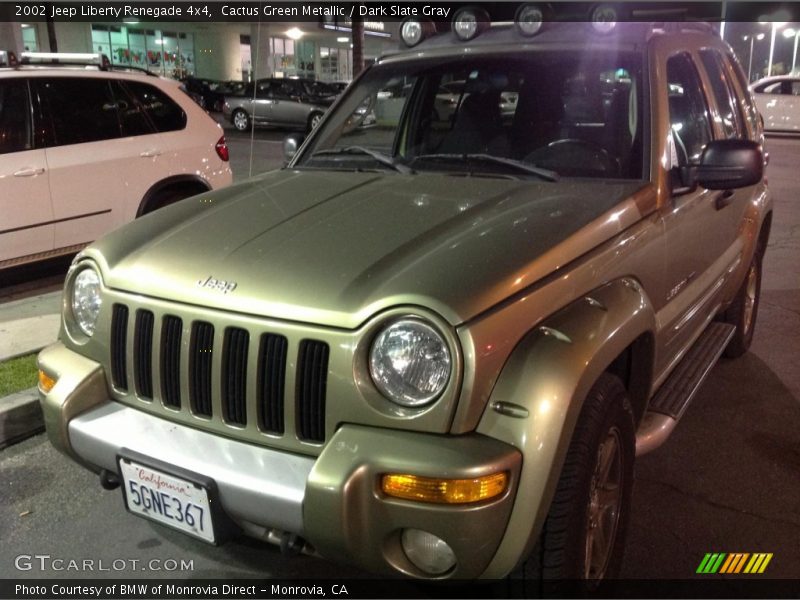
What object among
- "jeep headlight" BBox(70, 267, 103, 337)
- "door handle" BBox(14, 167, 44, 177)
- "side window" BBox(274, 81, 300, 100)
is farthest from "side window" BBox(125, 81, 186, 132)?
"side window" BBox(274, 81, 300, 100)

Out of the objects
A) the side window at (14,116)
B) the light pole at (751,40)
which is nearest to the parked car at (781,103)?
the side window at (14,116)

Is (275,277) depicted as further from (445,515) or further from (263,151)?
(263,151)

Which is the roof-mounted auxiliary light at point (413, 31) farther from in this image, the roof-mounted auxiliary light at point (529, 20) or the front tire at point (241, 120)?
the front tire at point (241, 120)

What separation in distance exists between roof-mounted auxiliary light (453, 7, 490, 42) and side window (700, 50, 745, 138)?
3.66 feet

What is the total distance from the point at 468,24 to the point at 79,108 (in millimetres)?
3721

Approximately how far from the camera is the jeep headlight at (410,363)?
6.81ft

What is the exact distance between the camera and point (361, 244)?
8.14 feet

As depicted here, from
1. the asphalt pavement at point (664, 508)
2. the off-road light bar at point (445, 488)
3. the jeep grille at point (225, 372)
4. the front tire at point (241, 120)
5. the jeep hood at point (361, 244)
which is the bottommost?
the front tire at point (241, 120)

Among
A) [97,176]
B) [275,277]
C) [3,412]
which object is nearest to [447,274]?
[275,277]

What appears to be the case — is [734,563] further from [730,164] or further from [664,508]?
[730,164]

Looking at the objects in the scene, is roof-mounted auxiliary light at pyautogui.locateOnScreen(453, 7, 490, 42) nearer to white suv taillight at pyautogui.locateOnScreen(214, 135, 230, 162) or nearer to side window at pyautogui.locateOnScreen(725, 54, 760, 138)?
side window at pyautogui.locateOnScreen(725, 54, 760, 138)

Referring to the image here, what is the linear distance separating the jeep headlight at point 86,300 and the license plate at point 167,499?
0.57 metres

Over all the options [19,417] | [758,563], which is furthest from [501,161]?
[19,417]

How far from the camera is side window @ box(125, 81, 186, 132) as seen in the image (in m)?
6.51
